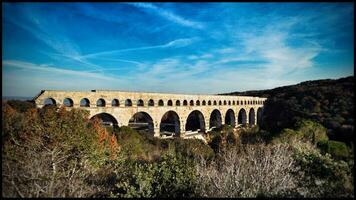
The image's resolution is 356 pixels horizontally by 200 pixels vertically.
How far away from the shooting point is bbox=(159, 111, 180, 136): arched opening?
91.6ft

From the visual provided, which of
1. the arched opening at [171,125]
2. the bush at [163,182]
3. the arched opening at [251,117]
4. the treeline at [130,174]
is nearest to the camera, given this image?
the treeline at [130,174]

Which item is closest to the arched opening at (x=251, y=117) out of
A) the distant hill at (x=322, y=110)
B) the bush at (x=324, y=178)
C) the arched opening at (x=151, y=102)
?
the distant hill at (x=322, y=110)

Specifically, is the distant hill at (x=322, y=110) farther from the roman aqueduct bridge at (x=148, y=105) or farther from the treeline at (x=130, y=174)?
the treeline at (x=130, y=174)

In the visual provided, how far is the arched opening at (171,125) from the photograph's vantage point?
27922mm

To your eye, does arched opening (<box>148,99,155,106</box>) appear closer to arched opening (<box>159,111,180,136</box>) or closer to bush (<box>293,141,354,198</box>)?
arched opening (<box>159,111,180,136</box>)

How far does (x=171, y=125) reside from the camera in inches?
1567

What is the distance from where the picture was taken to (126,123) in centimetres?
2170

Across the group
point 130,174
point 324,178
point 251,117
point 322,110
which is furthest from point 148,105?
point 251,117

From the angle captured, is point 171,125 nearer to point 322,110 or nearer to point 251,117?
point 251,117

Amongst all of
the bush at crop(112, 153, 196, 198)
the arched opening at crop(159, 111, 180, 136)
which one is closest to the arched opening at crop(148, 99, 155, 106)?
the arched opening at crop(159, 111, 180, 136)

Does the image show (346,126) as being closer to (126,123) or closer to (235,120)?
(235,120)

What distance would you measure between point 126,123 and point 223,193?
53.8 feet

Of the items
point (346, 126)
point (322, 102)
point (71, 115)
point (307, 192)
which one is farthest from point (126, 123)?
point (322, 102)

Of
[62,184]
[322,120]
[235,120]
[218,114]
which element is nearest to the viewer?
[62,184]
